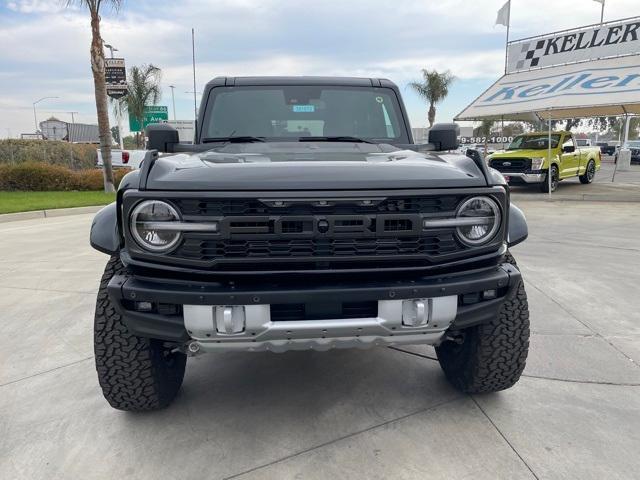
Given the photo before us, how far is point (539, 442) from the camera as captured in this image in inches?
90.4

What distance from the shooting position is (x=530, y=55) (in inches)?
618

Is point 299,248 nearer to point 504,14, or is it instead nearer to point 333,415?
point 333,415

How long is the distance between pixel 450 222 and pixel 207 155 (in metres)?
1.33

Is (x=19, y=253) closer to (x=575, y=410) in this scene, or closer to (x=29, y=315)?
(x=29, y=315)

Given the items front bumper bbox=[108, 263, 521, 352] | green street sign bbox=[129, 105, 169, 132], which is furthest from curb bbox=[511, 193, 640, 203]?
green street sign bbox=[129, 105, 169, 132]

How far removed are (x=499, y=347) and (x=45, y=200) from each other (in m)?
13.0

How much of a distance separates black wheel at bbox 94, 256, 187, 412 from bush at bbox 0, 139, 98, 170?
25.3 metres

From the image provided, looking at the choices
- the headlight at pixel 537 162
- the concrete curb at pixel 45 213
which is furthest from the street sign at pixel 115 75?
the headlight at pixel 537 162

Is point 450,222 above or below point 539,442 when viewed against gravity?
above

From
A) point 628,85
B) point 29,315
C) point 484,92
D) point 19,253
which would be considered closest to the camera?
point 29,315

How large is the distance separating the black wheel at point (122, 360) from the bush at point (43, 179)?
14.0 meters

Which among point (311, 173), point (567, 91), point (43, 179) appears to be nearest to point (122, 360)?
point (311, 173)

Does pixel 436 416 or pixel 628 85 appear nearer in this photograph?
pixel 436 416

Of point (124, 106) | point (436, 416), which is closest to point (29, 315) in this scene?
point (436, 416)
